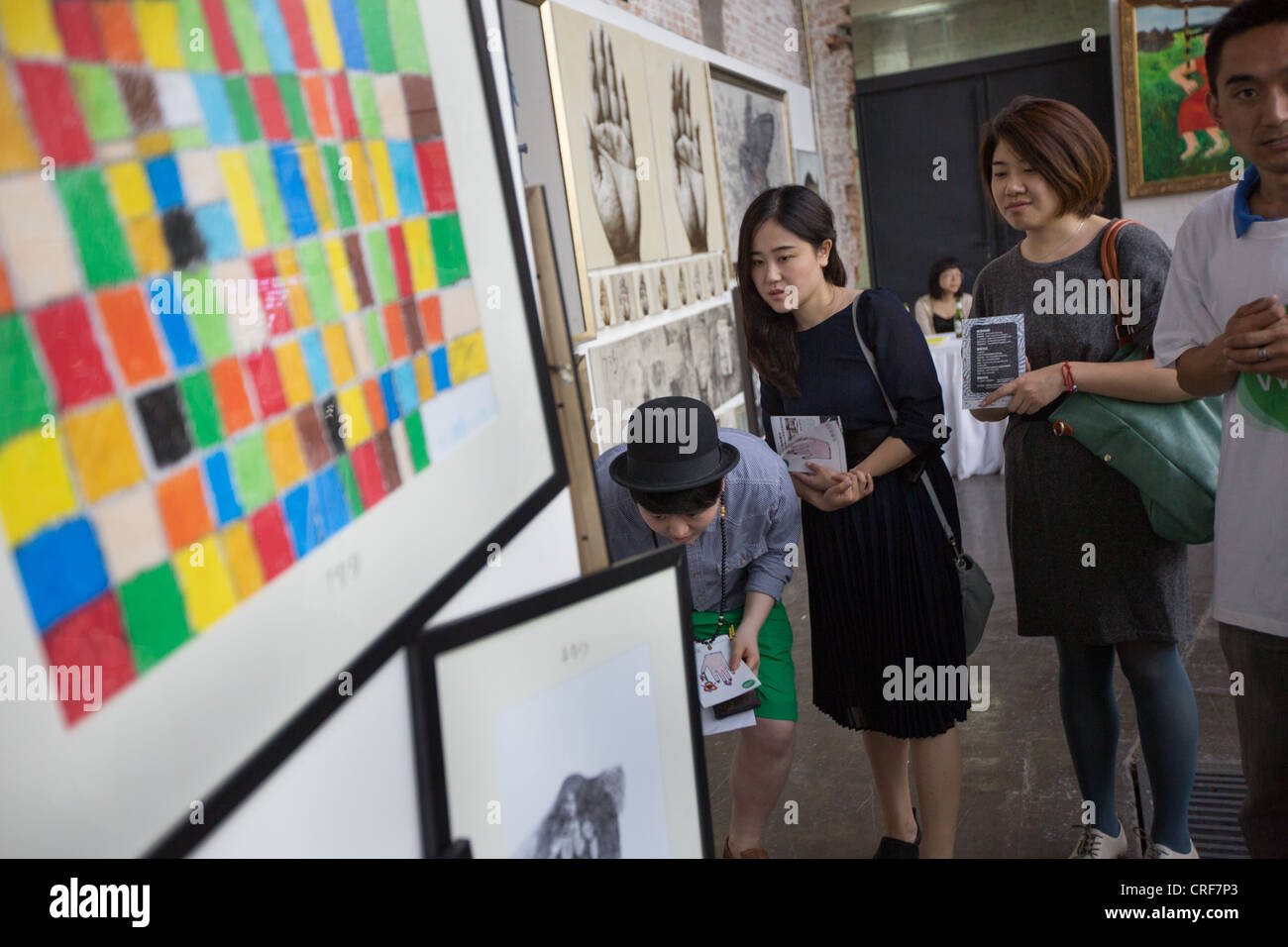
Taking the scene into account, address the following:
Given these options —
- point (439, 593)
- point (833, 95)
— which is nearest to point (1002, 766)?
point (439, 593)

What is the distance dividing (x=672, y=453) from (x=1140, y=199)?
9.29 m

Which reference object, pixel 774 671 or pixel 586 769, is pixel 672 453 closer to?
pixel 774 671

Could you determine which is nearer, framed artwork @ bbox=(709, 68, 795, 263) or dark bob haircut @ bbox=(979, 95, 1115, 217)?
dark bob haircut @ bbox=(979, 95, 1115, 217)

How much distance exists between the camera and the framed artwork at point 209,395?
0.53 meters

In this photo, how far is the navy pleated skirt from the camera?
2510 millimetres

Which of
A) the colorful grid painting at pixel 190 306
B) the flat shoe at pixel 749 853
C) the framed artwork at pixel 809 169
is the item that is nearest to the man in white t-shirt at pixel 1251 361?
the flat shoe at pixel 749 853

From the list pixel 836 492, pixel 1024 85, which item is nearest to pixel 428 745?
pixel 836 492

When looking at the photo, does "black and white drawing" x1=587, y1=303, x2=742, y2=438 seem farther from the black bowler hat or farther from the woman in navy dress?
the black bowler hat

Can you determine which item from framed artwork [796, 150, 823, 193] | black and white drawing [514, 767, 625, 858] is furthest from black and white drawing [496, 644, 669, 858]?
framed artwork [796, 150, 823, 193]

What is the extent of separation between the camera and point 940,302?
7.86 m

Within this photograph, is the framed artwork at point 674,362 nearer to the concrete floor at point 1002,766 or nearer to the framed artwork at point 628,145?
the framed artwork at point 628,145

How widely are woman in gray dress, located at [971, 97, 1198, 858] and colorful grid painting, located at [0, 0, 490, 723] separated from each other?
6.10ft

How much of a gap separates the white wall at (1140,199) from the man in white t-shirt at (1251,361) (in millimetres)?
8595
